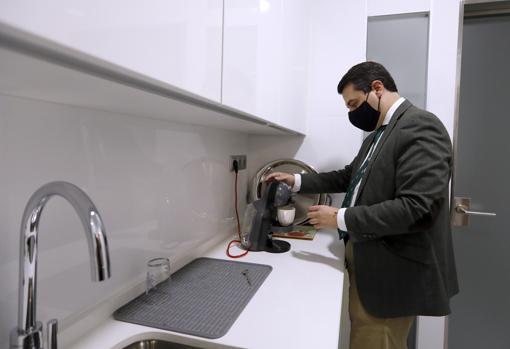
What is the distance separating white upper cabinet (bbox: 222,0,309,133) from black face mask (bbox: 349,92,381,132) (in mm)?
278

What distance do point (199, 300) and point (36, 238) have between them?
1.64 feet

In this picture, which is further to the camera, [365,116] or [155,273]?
[365,116]

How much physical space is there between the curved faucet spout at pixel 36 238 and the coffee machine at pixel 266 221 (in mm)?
907

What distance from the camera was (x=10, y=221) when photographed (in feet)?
1.79

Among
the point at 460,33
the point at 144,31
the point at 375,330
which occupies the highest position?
the point at 460,33

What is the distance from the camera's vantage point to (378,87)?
1285mm

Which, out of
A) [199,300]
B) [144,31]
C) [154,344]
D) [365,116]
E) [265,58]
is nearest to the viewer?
[144,31]

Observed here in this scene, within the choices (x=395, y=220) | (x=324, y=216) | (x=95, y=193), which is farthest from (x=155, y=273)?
(x=395, y=220)

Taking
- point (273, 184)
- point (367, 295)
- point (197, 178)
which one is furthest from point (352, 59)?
point (367, 295)

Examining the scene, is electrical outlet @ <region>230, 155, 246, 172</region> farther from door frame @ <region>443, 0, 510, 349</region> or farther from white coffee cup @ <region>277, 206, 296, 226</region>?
door frame @ <region>443, 0, 510, 349</region>

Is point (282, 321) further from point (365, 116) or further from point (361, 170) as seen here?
point (365, 116)

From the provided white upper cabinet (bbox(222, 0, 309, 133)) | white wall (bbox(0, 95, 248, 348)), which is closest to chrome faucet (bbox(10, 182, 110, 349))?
white wall (bbox(0, 95, 248, 348))

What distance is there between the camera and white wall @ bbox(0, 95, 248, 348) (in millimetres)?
550

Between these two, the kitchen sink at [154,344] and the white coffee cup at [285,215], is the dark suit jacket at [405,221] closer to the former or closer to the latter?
the white coffee cup at [285,215]
